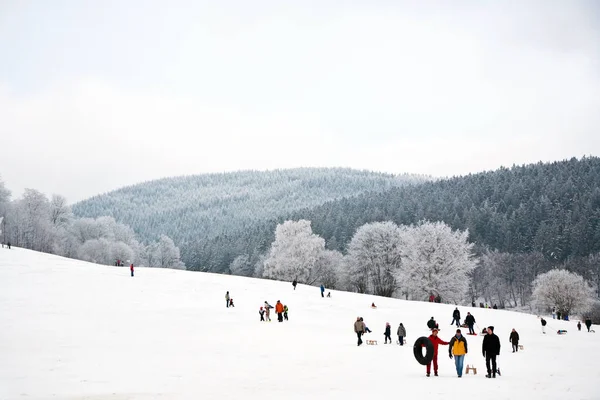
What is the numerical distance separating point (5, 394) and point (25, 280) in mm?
31678

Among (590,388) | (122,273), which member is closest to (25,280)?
(122,273)

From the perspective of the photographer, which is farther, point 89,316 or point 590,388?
point 89,316

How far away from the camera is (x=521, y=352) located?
28344mm

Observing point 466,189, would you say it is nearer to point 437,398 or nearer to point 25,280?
point 25,280

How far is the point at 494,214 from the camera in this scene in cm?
13738

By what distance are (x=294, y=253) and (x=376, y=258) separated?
14455 millimetres

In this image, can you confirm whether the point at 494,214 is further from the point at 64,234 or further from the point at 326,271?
the point at 64,234

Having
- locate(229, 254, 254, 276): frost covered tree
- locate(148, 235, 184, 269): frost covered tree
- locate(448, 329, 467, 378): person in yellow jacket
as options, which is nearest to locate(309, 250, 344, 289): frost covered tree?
locate(229, 254, 254, 276): frost covered tree

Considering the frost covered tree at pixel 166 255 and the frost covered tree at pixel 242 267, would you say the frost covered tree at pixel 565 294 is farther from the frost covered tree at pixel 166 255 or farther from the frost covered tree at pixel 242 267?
the frost covered tree at pixel 166 255

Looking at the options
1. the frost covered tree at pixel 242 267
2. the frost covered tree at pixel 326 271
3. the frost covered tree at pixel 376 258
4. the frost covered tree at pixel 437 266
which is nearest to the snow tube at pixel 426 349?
the frost covered tree at pixel 437 266

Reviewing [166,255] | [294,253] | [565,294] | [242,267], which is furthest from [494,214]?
[166,255]

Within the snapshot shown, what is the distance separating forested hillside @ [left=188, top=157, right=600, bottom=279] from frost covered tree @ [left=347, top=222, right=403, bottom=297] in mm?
40947

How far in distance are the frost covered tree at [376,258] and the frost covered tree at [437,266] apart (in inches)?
498

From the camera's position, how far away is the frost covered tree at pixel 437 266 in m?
70.2
